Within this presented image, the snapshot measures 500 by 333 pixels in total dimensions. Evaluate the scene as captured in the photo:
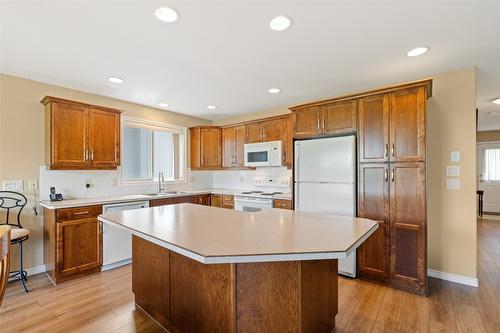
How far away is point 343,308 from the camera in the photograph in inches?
89.4

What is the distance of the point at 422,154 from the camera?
248cm

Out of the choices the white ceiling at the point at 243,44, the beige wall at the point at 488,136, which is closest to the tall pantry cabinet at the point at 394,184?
the white ceiling at the point at 243,44

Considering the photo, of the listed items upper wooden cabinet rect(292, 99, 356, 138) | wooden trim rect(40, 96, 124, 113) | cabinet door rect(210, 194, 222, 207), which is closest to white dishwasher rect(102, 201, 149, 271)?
wooden trim rect(40, 96, 124, 113)

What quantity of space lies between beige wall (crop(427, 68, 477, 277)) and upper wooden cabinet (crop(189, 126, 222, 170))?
3.43m

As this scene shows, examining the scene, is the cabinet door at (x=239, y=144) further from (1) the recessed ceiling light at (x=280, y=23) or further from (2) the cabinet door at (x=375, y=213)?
(1) the recessed ceiling light at (x=280, y=23)

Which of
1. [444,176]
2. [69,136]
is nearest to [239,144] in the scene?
[69,136]

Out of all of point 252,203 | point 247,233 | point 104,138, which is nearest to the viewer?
point 247,233

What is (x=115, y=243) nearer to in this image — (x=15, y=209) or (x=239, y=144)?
(x=15, y=209)

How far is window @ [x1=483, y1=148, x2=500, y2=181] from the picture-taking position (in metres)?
6.79

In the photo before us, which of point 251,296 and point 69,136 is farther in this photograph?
point 69,136

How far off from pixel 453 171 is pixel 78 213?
4.42 m

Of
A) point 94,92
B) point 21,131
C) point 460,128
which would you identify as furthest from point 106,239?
point 460,128

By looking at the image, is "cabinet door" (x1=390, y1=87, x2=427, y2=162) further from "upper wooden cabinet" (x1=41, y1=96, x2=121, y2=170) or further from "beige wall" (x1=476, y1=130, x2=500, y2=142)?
"beige wall" (x1=476, y1=130, x2=500, y2=142)

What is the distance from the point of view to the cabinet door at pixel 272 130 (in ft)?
13.5
